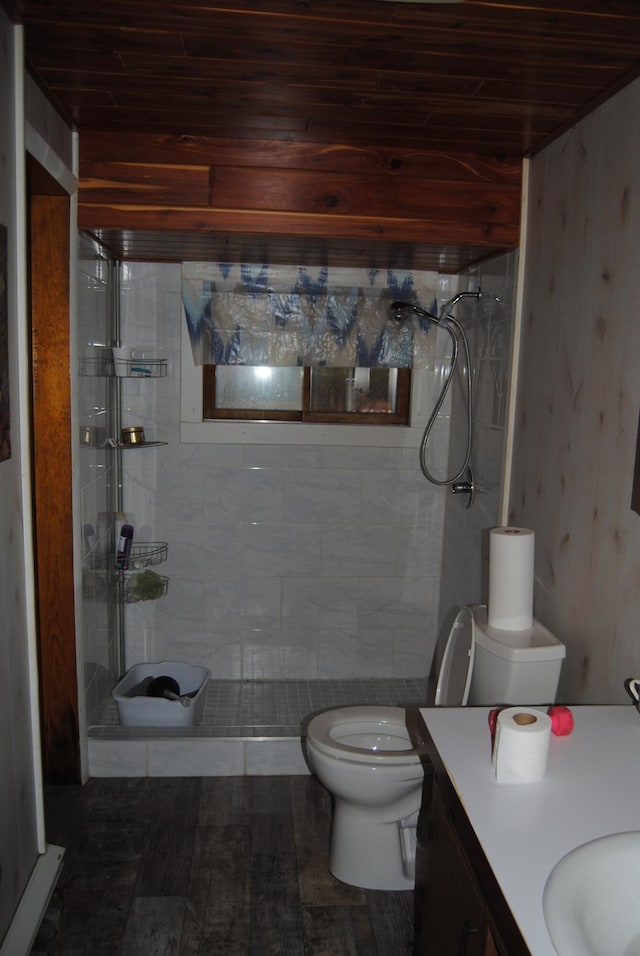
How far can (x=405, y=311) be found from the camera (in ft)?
10.6

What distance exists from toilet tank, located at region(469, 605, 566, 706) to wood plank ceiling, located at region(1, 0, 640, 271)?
141cm

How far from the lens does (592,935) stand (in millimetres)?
1062

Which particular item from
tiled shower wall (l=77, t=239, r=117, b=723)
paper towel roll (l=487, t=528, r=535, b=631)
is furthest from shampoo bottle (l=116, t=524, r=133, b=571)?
paper towel roll (l=487, t=528, r=535, b=631)

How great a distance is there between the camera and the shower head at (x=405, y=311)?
125 inches

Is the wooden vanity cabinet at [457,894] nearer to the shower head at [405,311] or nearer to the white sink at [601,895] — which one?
the white sink at [601,895]

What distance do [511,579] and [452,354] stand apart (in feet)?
5.22

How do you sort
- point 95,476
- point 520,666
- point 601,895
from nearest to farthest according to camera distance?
point 601,895
point 520,666
point 95,476

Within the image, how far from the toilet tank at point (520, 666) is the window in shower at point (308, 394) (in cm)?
164

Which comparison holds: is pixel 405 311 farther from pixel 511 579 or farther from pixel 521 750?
pixel 521 750

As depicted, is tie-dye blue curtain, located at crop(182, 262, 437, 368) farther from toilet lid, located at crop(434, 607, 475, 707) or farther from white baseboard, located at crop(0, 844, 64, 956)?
white baseboard, located at crop(0, 844, 64, 956)

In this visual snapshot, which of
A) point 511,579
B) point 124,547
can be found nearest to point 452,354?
point 511,579

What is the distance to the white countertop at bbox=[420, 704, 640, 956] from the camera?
1104mm

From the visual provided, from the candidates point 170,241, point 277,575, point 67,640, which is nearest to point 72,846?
point 67,640

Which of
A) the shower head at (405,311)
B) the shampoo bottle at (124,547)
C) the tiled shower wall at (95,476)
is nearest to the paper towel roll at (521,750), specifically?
the tiled shower wall at (95,476)
